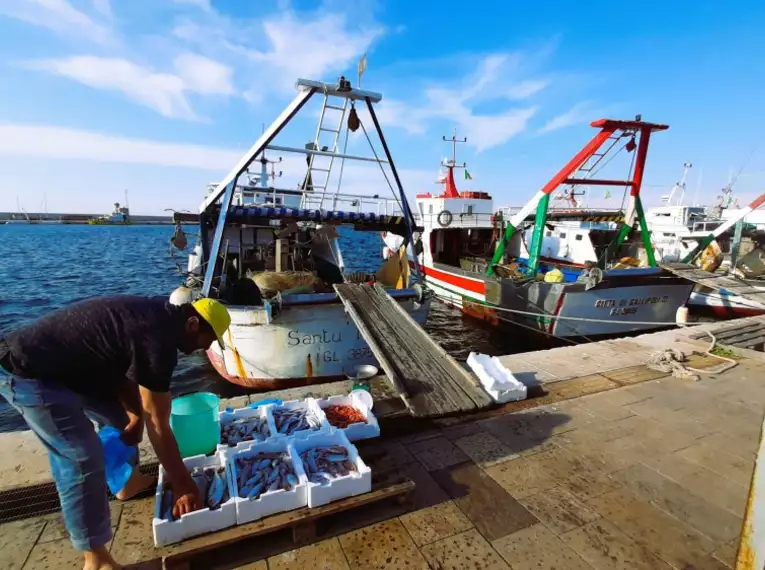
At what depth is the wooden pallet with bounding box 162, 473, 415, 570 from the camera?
260cm

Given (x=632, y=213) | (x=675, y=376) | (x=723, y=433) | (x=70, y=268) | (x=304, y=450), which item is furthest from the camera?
(x=70, y=268)

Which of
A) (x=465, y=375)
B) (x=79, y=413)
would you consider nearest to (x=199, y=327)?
(x=79, y=413)

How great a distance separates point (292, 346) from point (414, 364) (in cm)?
320

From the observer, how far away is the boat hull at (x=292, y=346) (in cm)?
734

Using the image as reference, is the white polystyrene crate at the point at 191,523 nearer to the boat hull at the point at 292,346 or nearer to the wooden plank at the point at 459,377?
the wooden plank at the point at 459,377

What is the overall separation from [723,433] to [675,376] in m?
1.74

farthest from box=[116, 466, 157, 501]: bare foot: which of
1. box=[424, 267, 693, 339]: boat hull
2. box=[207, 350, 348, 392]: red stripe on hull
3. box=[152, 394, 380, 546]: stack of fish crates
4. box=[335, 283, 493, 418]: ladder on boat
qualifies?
box=[424, 267, 693, 339]: boat hull

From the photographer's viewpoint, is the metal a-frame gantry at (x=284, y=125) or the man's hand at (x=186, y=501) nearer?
the man's hand at (x=186, y=501)

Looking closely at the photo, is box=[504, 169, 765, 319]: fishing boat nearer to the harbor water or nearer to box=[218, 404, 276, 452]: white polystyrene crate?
the harbor water

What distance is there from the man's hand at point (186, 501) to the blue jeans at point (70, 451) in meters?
0.39

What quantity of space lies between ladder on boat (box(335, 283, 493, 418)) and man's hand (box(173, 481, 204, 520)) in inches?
81.6

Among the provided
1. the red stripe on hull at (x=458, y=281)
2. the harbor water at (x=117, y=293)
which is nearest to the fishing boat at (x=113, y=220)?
the harbor water at (x=117, y=293)

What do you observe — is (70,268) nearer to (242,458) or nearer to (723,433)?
(242,458)

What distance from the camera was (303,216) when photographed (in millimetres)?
7852
